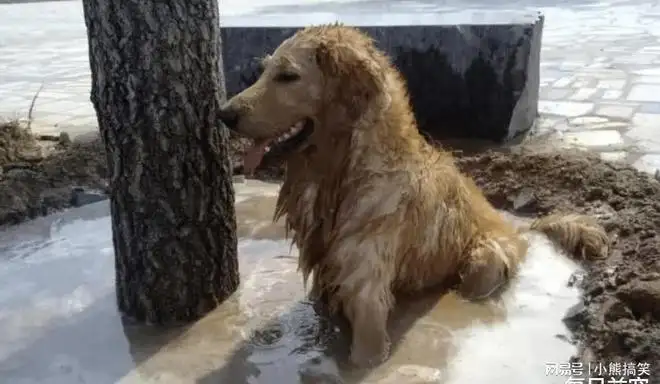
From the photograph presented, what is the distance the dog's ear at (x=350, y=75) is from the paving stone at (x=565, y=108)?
4.94 m

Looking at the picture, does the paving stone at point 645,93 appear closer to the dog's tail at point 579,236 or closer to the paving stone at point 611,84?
the paving stone at point 611,84

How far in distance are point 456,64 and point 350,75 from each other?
145 inches

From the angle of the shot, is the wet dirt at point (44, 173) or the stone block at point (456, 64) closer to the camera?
the wet dirt at point (44, 173)

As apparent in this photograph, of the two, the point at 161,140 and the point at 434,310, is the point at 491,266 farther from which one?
the point at 161,140

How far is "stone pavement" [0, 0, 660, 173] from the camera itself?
7648mm

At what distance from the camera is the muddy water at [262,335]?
3918 mm

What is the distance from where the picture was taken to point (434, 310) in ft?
14.8

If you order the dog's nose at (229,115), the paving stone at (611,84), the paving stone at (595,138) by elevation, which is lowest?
the paving stone at (595,138)

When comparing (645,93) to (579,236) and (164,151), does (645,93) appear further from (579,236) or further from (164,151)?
(164,151)

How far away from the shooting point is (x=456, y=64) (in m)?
7.36

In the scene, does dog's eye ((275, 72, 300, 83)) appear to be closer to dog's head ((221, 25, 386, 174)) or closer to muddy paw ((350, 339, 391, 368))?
dog's head ((221, 25, 386, 174))

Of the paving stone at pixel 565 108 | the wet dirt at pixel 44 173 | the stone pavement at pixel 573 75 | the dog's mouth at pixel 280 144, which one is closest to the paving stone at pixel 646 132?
the stone pavement at pixel 573 75

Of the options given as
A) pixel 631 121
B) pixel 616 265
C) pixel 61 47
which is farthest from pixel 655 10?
pixel 616 265

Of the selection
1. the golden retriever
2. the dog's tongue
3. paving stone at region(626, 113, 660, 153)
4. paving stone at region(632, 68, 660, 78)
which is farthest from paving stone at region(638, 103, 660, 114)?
the dog's tongue
